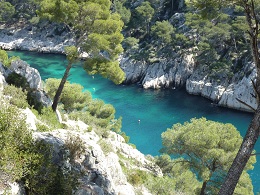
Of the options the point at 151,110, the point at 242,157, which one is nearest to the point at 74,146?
the point at 242,157

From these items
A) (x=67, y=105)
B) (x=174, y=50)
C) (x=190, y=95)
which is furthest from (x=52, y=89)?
(x=174, y=50)

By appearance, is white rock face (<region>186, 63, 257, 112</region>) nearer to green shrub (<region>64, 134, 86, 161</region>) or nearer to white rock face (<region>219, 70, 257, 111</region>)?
white rock face (<region>219, 70, 257, 111</region>)

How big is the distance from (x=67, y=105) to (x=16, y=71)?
7408 millimetres

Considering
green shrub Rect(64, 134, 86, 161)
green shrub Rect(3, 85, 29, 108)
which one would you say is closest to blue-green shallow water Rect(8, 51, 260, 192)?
green shrub Rect(3, 85, 29, 108)

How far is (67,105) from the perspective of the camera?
2252cm

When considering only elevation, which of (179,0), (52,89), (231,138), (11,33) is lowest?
(11,33)

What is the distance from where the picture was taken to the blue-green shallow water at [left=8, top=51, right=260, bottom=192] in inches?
1372

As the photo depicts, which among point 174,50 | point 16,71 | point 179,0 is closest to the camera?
point 16,71

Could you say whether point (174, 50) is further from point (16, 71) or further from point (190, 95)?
point (16, 71)

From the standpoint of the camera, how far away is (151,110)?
138 ft

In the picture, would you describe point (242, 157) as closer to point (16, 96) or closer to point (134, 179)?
point (134, 179)

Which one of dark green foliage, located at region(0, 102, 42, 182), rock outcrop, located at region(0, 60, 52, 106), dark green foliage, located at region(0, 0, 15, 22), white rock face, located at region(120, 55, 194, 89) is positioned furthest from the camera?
dark green foliage, located at region(0, 0, 15, 22)

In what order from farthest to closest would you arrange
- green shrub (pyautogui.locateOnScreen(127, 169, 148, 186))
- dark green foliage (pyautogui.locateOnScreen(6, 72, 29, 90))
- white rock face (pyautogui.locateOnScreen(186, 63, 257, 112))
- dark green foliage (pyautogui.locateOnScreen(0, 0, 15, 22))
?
dark green foliage (pyautogui.locateOnScreen(0, 0, 15, 22))
white rock face (pyautogui.locateOnScreen(186, 63, 257, 112))
dark green foliage (pyautogui.locateOnScreen(6, 72, 29, 90))
green shrub (pyautogui.locateOnScreen(127, 169, 148, 186))

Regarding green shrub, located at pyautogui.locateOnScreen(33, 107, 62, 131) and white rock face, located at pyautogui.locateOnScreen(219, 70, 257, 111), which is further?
white rock face, located at pyautogui.locateOnScreen(219, 70, 257, 111)
